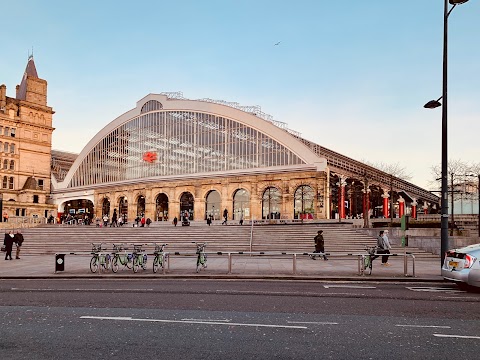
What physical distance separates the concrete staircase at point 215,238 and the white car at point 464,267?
46.7 feet

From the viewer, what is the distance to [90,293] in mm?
13016

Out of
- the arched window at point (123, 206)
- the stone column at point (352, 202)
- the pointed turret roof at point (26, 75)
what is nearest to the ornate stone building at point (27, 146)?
the pointed turret roof at point (26, 75)

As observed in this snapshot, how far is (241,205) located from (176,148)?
1470 cm

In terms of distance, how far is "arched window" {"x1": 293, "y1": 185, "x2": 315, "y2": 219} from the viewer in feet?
200

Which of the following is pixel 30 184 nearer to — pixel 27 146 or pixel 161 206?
pixel 27 146

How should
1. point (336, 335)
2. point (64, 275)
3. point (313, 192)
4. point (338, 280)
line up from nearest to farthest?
point (336, 335) → point (338, 280) → point (64, 275) → point (313, 192)

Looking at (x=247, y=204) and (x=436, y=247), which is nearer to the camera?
(x=436, y=247)

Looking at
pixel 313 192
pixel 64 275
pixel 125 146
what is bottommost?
pixel 64 275

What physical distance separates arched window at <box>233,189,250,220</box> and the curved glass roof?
3.71 metres

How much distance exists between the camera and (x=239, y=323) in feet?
28.0

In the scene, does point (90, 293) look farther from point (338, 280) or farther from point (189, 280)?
point (338, 280)

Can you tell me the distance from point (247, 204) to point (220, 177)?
5.65 m

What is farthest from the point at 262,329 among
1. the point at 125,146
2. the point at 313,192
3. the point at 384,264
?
the point at 125,146

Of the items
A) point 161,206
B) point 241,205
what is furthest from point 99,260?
point 161,206
